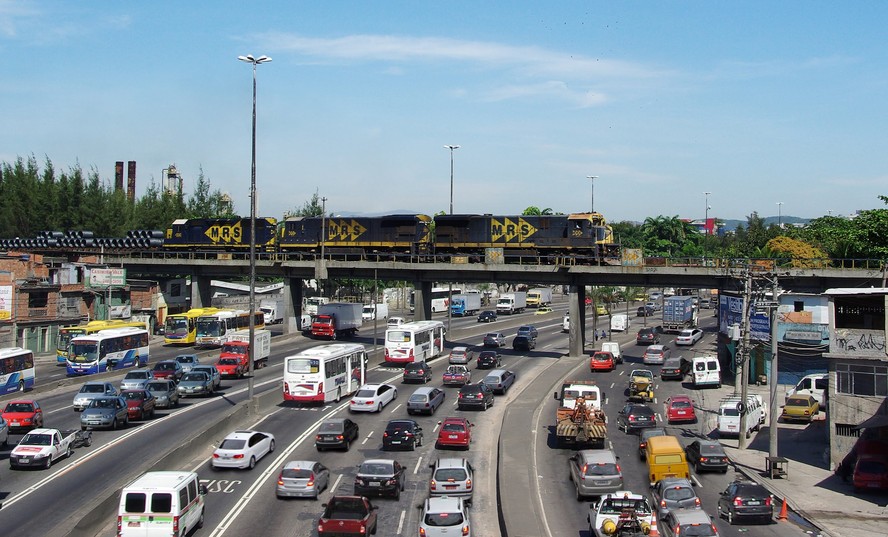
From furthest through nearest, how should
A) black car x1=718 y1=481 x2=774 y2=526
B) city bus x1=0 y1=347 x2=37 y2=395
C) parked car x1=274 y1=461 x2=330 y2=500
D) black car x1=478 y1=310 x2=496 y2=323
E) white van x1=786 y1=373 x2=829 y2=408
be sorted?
black car x1=478 y1=310 x2=496 y2=323
white van x1=786 y1=373 x2=829 y2=408
city bus x1=0 y1=347 x2=37 y2=395
parked car x1=274 y1=461 x2=330 y2=500
black car x1=718 y1=481 x2=774 y2=526

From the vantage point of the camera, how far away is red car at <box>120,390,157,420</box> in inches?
1736

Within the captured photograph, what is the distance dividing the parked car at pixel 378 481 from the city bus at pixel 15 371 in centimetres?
2810

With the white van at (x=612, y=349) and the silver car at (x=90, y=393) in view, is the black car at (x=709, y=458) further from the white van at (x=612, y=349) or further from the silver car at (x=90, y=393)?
the white van at (x=612, y=349)

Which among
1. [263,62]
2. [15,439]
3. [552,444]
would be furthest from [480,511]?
[263,62]

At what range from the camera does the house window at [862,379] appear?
1468 inches

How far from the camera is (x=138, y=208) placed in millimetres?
140375

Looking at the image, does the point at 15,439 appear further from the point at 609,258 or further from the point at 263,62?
the point at 609,258

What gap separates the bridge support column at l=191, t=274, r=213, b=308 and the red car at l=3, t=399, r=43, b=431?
1994 inches

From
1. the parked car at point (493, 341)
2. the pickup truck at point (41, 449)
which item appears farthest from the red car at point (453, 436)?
the parked car at point (493, 341)

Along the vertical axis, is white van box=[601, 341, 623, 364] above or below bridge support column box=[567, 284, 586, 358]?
below

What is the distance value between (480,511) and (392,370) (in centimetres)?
3182

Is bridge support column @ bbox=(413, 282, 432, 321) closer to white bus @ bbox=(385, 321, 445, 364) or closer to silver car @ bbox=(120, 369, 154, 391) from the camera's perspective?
white bus @ bbox=(385, 321, 445, 364)

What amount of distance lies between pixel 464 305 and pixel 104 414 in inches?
3096

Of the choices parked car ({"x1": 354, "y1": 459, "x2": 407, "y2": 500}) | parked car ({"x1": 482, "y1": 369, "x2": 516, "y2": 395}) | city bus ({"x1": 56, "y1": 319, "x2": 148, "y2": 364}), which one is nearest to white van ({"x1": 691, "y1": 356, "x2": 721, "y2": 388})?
parked car ({"x1": 482, "y1": 369, "x2": 516, "y2": 395})
